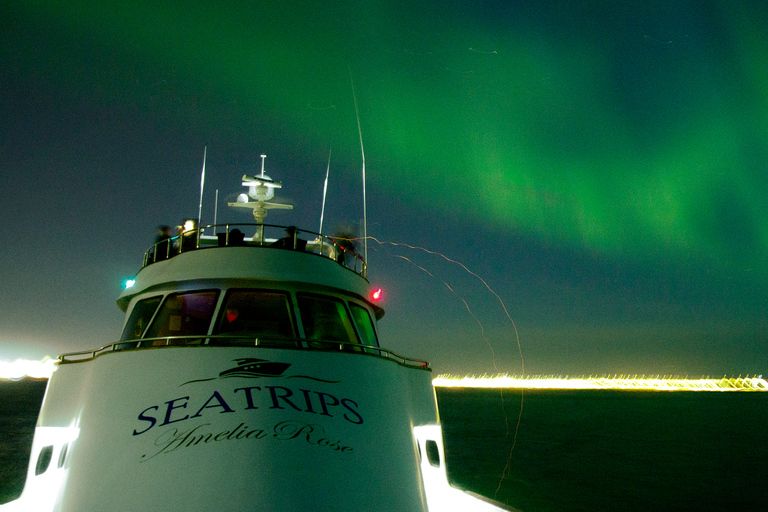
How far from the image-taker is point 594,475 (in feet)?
96.9

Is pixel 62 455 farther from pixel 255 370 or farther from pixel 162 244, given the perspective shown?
pixel 162 244

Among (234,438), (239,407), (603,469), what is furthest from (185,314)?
(603,469)

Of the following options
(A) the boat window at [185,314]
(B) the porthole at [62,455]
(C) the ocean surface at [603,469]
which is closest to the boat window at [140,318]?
(A) the boat window at [185,314]

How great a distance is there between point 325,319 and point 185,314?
208 centimetres

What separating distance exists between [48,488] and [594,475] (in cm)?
2953

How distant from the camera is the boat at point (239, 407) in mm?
5375

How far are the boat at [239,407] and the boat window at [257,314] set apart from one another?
0.8 inches

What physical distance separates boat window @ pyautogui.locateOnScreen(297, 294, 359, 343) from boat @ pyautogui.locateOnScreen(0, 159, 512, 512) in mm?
21

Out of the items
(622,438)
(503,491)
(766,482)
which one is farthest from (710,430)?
(503,491)

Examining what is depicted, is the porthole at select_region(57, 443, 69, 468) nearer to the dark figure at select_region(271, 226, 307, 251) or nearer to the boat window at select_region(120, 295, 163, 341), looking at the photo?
the boat window at select_region(120, 295, 163, 341)

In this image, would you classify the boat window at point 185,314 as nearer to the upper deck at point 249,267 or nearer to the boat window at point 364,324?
the upper deck at point 249,267

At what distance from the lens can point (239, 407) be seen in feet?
18.7

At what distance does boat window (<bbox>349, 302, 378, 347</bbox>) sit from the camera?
27.0 feet

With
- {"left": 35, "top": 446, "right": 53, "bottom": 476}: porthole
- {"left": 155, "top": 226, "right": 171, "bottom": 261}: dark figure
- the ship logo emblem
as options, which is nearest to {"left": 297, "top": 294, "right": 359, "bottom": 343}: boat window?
the ship logo emblem
